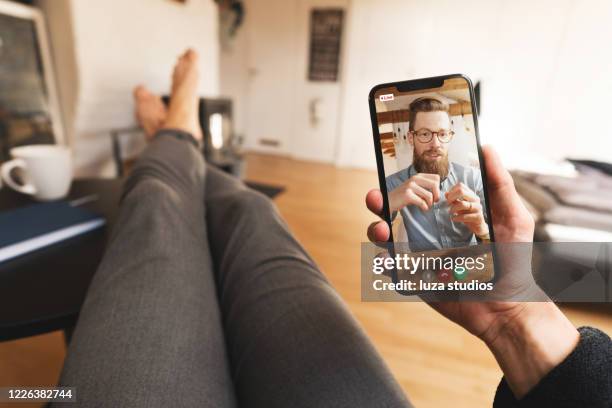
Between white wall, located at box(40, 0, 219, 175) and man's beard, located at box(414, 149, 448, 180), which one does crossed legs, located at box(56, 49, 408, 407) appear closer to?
man's beard, located at box(414, 149, 448, 180)

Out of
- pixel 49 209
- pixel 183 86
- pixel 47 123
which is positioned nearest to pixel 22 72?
pixel 47 123

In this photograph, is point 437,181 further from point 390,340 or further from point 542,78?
point 390,340

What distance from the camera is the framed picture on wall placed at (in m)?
0.86

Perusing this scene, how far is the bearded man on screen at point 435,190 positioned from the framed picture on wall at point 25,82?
1111mm

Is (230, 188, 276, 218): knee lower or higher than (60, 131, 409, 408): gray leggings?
higher

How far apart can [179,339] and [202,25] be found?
1744mm

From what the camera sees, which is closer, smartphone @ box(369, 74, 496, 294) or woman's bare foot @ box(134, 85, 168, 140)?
smartphone @ box(369, 74, 496, 294)

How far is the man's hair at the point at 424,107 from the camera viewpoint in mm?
180

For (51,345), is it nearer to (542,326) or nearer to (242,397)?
(242,397)

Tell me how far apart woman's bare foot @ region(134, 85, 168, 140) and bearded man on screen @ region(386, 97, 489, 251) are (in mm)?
1019

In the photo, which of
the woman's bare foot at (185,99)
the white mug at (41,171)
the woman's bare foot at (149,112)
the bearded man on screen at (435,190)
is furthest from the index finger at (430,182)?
the woman's bare foot at (149,112)

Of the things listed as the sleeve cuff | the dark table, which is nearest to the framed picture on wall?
the dark table

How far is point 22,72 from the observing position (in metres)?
0.92

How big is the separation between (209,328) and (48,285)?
179 millimetres
